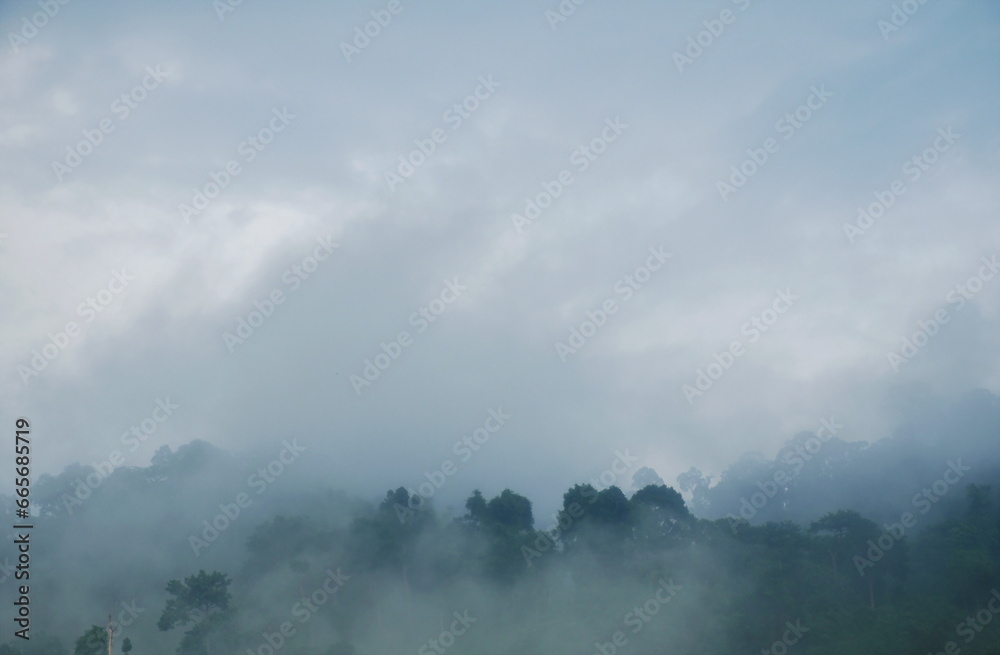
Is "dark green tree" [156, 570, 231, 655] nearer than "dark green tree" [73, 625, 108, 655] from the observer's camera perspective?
No

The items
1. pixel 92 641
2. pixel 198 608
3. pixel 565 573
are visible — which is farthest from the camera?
pixel 565 573

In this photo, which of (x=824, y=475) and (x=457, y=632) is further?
(x=824, y=475)

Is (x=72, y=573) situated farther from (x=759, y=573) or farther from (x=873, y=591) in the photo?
(x=873, y=591)

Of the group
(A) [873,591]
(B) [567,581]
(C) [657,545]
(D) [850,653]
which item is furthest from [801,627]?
(B) [567,581]

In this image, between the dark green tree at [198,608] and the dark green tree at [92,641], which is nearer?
the dark green tree at [92,641]

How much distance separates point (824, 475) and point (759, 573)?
30743 millimetres

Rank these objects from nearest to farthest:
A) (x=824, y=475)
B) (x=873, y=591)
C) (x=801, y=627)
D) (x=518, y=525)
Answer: (x=801, y=627), (x=873, y=591), (x=518, y=525), (x=824, y=475)

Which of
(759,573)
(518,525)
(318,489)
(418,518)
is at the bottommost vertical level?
(759,573)

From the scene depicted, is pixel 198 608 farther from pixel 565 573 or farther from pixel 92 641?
pixel 565 573

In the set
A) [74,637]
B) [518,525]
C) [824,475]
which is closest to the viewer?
[74,637]

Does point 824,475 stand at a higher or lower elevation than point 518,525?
lower

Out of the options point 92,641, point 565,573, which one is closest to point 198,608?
point 92,641

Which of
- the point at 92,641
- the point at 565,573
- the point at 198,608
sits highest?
the point at 92,641

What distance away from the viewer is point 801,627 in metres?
62.5
